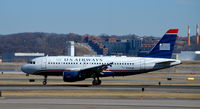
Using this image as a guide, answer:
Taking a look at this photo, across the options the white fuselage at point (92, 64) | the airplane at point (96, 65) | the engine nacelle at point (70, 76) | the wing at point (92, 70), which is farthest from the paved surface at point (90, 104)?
the white fuselage at point (92, 64)

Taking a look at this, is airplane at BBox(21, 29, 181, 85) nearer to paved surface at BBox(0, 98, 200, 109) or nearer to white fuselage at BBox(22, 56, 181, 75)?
white fuselage at BBox(22, 56, 181, 75)

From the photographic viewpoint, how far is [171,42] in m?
56.5

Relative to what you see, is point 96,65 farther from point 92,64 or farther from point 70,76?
point 70,76

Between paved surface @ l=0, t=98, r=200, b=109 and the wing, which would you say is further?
the wing

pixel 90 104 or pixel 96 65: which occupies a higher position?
pixel 96 65

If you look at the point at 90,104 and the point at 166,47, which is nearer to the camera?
the point at 90,104

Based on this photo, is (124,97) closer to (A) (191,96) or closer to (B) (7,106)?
(A) (191,96)

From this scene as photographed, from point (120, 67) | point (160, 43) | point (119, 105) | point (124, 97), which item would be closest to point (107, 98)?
point (124, 97)

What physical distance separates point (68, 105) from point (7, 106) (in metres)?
4.67

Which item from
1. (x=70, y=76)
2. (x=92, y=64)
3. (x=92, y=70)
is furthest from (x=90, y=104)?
(x=92, y=64)

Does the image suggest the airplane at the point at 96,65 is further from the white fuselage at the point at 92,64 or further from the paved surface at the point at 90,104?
the paved surface at the point at 90,104

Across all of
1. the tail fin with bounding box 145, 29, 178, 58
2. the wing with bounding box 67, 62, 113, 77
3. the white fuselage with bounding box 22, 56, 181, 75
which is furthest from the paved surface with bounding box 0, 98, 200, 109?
the tail fin with bounding box 145, 29, 178, 58

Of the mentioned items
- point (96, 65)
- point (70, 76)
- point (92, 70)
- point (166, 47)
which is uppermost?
point (166, 47)

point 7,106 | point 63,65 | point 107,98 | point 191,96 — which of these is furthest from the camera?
point 63,65
